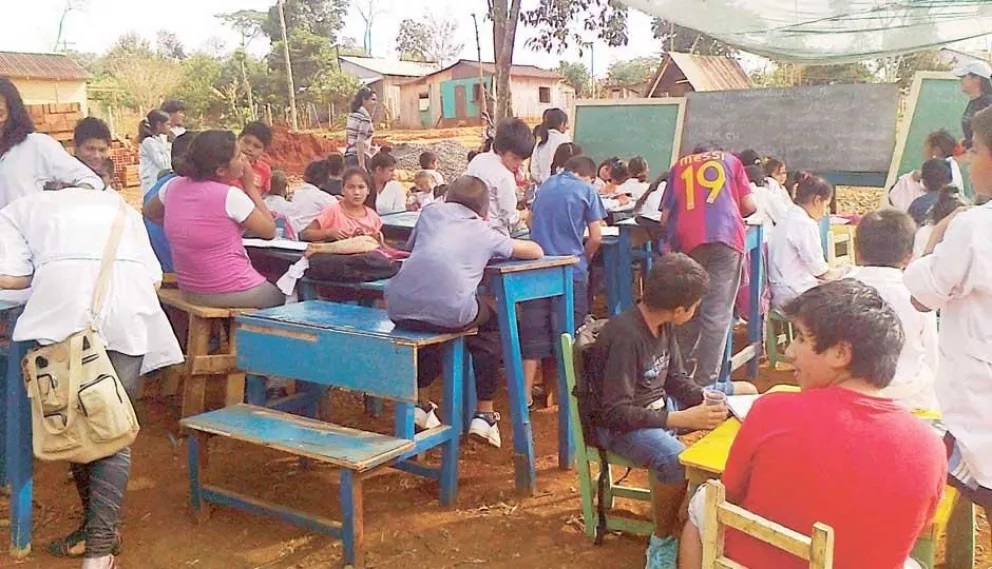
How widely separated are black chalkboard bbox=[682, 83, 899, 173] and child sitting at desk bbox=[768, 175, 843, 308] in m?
5.41

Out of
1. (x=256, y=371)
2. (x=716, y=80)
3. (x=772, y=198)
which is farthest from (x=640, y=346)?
(x=716, y=80)

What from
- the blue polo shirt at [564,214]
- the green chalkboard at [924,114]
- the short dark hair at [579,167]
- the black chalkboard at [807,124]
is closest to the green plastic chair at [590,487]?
the blue polo shirt at [564,214]

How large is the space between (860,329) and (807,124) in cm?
979

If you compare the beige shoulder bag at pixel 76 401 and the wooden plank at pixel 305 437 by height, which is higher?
the beige shoulder bag at pixel 76 401

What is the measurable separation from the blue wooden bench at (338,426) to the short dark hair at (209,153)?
812 mm

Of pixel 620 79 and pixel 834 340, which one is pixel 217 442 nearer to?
pixel 834 340

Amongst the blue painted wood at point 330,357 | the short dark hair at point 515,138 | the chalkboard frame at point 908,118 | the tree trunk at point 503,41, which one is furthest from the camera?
the tree trunk at point 503,41

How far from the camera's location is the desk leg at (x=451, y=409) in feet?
12.0

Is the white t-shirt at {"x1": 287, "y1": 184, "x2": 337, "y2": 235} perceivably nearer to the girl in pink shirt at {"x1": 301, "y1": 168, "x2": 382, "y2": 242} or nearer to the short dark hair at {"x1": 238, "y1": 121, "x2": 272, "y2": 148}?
the short dark hair at {"x1": 238, "y1": 121, "x2": 272, "y2": 148}

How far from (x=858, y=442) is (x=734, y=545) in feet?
1.32

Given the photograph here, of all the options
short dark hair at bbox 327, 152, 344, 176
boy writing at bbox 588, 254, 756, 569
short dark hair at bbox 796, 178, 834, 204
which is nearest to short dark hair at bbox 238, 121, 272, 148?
short dark hair at bbox 327, 152, 344, 176

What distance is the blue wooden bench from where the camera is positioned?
323cm

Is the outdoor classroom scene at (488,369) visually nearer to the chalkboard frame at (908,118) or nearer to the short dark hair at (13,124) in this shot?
the short dark hair at (13,124)

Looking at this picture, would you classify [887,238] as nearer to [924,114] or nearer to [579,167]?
[579,167]
